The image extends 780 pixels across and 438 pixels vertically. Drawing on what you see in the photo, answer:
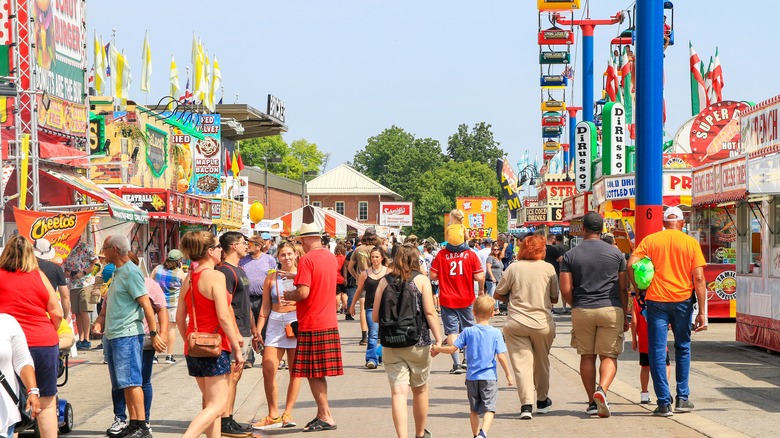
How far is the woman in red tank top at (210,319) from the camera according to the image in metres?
7.94

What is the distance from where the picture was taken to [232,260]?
962 cm

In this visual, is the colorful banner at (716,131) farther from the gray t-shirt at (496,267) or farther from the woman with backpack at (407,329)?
the woman with backpack at (407,329)

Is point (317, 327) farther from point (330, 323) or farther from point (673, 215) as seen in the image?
point (673, 215)

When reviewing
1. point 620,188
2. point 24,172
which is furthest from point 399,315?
point 620,188

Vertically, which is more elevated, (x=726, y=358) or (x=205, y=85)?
(x=205, y=85)

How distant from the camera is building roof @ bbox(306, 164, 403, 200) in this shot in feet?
398

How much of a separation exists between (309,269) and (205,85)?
43.1 m

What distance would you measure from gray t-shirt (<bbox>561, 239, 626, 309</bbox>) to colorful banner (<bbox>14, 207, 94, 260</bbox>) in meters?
7.83

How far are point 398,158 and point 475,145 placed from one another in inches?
393

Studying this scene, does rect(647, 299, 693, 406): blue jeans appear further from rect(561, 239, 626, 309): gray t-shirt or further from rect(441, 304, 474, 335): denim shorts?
rect(441, 304, 474, 335): denim shorts

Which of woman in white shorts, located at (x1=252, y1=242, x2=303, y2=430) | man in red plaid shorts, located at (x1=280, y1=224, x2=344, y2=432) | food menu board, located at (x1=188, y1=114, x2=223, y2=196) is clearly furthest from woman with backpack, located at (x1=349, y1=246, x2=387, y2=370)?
food menu board, located at (x1=188, y1=114, x2=223, y2=196)

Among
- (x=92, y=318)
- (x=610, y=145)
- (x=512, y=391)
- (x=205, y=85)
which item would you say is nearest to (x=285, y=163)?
(x=205, y=85)

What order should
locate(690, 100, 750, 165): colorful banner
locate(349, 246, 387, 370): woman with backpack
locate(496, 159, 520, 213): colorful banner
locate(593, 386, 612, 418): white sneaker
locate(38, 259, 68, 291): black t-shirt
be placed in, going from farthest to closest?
locate(496, 159, 520, 213): colorful banner < locate(690, 100, 750, 165): colorful banner < locate(349, 246, 387, 370): woman with backpack < locate(38, 259, 68, 291): black t-shirt < locate(593, 386, 612, 418): white sneaker

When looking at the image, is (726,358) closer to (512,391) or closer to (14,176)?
(512,391)
